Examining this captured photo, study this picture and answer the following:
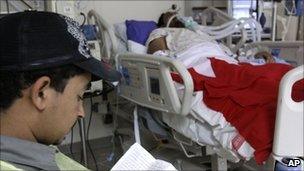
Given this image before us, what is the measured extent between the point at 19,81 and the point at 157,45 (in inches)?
75.5

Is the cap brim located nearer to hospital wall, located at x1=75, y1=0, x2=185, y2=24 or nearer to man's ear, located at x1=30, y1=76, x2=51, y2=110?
man's ear, located at x1=30, y1=76, x2=51, y2=110

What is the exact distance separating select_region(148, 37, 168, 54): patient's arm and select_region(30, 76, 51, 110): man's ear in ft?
6.16

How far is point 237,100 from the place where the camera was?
1622mm

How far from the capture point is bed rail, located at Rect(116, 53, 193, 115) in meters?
1.65

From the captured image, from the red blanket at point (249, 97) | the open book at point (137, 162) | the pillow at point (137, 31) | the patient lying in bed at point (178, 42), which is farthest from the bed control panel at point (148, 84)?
the open book at point (137, 162)

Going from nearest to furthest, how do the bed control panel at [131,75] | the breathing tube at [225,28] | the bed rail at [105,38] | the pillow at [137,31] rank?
1. the bed control panel at [131,75]
2. the bed rail at [105,38]
3. the pillow at [137,31]
4. the breathing tube at [225,28]

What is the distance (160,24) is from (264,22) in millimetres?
1036

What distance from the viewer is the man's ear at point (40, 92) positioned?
0.69 m

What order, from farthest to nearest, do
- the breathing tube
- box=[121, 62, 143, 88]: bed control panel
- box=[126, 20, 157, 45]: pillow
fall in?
1. the breathing tube
2. box=[126, 20, 157, 45]: pillow
3. box=[121, 62, 143, 88]: bed control panel

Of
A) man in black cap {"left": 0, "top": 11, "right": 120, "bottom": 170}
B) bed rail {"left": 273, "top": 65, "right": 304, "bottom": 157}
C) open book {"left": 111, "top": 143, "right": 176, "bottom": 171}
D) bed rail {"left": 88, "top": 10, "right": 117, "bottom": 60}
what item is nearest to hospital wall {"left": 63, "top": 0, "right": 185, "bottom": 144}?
bed rail {"left": 88, "top": 10, "right": 117, "bottom": 60}

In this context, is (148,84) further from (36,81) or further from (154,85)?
(36,81)

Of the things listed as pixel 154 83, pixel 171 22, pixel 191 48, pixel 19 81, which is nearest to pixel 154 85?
pixel 154 83

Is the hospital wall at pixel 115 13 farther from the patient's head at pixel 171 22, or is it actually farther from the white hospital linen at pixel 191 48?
the white hospital linen at pixel 191 48

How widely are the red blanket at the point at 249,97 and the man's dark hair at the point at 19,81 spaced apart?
38.9 inches
